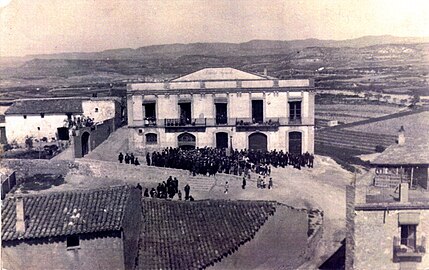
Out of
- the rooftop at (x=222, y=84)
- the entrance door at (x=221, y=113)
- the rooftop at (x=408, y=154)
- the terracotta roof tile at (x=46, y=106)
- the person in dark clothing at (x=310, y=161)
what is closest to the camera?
the rooftop at (x=408, y=154)

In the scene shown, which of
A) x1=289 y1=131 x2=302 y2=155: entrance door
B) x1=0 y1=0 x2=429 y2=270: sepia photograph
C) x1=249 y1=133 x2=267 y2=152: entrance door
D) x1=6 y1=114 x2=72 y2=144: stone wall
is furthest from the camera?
x1=6 y1=114 x2=72 y2=144: stone wall

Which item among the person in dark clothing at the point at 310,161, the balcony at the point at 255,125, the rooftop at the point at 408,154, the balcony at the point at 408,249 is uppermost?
the balcony at the point at 255,125

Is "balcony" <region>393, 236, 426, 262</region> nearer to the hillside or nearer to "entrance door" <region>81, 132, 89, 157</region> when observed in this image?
the hillside

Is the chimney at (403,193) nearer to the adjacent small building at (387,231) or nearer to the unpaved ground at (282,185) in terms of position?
the adjacent small building at (387,231)

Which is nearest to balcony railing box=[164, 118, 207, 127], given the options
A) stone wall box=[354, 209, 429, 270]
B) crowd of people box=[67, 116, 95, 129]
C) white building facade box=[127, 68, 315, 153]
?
white building facade box=[127, 68, 315, 153]

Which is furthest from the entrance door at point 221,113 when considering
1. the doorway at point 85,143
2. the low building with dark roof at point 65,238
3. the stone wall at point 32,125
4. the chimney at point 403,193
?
the low building with dark roof at point 65,238

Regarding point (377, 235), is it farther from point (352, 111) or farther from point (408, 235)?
point (352, 111)

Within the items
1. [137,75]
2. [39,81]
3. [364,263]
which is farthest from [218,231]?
[39,81]
